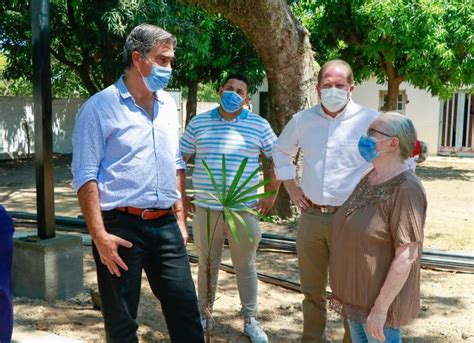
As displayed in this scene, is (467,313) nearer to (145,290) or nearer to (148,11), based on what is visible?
(145,290)

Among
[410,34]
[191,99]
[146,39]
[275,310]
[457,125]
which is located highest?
[410,34]

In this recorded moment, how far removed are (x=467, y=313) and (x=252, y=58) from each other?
38.2 ft

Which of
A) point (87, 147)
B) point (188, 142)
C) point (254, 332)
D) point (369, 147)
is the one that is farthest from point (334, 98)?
point (254, 332)

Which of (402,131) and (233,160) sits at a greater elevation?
(402,131)

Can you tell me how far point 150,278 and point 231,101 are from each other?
4.39 ft

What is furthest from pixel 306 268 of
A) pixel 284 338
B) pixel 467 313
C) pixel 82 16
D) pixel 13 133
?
pixel 13 133

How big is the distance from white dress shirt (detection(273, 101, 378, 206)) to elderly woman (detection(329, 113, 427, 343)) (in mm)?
738

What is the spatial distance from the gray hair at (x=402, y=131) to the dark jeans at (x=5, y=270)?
182 centimetres

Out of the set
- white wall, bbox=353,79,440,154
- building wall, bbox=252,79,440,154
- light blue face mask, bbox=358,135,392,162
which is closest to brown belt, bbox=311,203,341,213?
light blue face mask, bbox=358,135,392,162

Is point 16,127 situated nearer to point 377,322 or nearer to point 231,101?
point 231,101

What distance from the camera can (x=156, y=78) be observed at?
263 centimetres

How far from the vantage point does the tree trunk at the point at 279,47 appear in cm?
644

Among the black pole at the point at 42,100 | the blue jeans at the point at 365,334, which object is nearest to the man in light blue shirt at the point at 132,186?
the blue jeans at the point at 365,334

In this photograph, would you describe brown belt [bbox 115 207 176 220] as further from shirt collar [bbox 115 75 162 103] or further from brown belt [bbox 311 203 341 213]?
brown belt [bbox 311 203 341 213]
